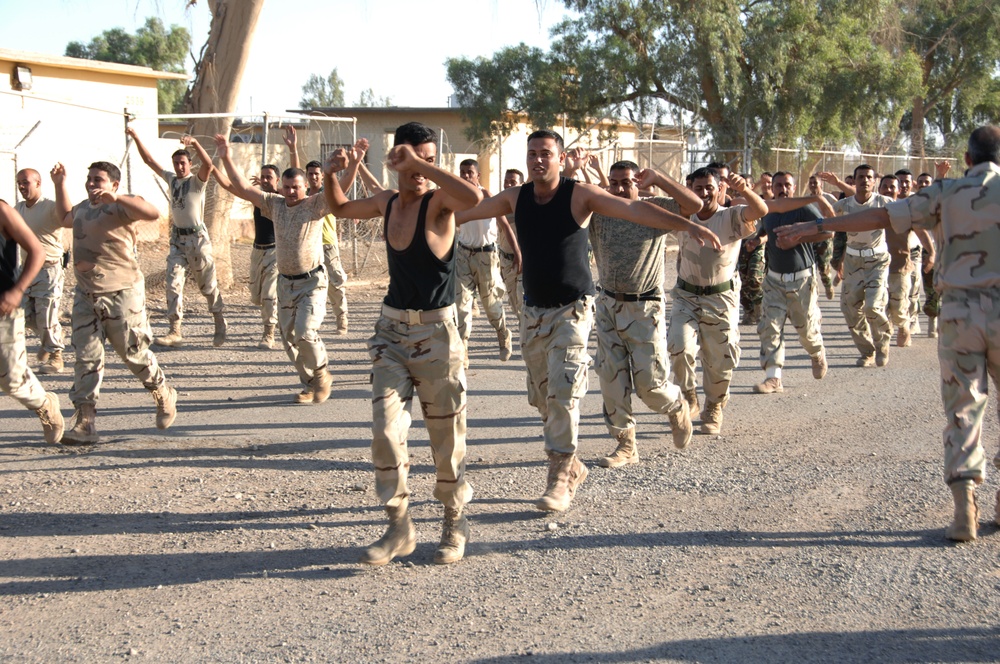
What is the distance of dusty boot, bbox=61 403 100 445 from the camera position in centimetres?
738

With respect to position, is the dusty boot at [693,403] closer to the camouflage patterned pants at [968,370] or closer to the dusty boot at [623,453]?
the dusty boot at [623,453]

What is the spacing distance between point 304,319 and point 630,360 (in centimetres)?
320

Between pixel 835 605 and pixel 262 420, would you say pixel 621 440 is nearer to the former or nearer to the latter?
pixel 835 605

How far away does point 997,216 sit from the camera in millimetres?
5219

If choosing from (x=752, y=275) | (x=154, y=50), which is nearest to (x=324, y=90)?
(x=154, y=50)

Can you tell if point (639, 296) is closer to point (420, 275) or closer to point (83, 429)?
point (420, 275)

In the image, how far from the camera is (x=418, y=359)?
5133 mm

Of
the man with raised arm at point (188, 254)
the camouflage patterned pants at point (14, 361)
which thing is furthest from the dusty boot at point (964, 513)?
the man with raised arm at point (188, 254)

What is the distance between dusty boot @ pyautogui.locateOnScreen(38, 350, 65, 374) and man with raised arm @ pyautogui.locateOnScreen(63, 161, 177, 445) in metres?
3.01

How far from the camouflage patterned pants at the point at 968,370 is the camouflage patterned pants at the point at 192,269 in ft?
27.7

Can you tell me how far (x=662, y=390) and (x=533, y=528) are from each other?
4.90 ft

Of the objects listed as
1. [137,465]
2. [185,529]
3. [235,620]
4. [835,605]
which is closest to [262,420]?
[137,465]

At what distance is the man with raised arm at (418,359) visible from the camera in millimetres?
5035

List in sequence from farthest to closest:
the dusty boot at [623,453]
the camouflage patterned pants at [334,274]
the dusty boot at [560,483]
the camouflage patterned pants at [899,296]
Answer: the camouflage patterned pants at [334,274] < the camouflage patterned pants at [899,296] < the dusty boot at [623,453] < the dusty boot at [560,483]
